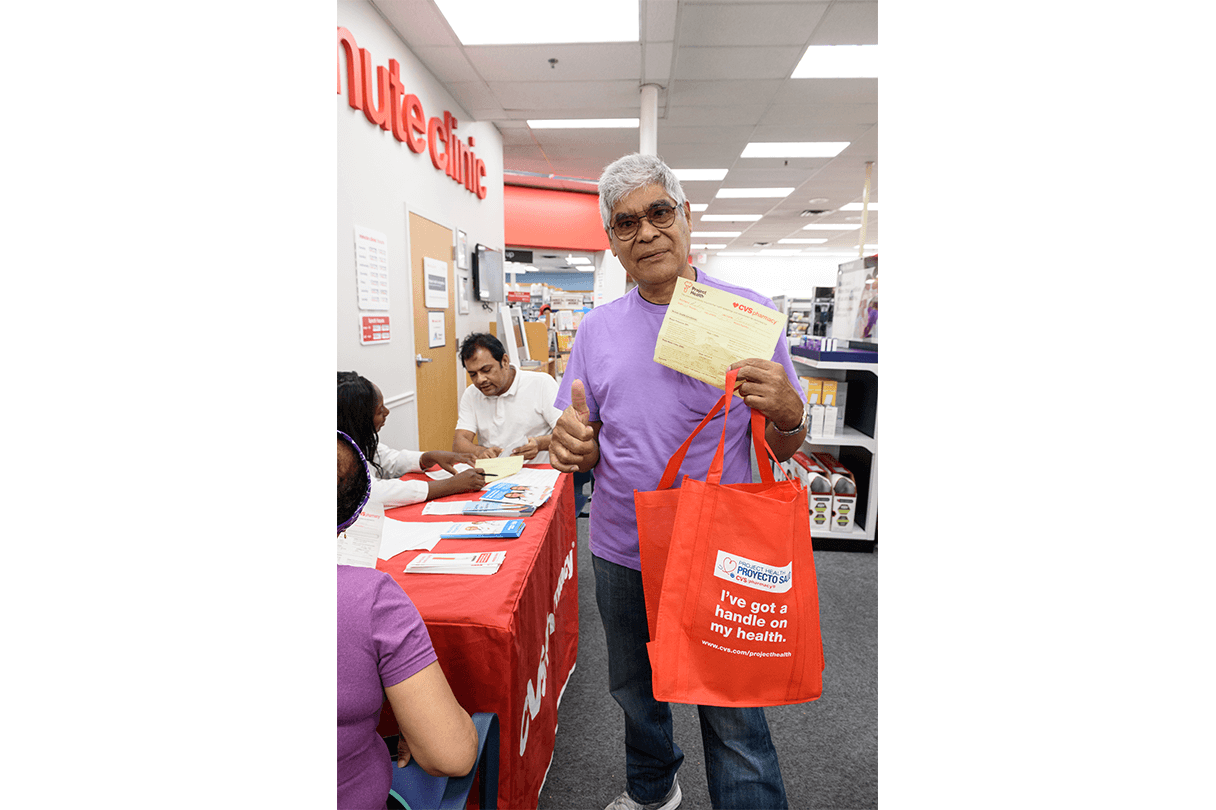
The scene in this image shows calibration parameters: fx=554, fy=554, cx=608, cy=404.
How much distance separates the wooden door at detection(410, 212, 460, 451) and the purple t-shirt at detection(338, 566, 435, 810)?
10.6 ft

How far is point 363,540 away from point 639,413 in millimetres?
696

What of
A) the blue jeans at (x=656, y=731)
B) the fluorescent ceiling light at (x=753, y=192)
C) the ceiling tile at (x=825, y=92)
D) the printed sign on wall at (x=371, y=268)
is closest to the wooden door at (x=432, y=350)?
the printed sign on wall at (x=371, y=268)

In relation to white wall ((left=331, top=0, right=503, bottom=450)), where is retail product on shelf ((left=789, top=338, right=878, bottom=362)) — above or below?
below

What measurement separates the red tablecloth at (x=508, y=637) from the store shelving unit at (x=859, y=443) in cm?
233

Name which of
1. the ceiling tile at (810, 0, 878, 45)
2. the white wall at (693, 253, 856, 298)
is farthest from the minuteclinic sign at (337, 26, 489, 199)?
the white wall at (693, 253, 856, 298)

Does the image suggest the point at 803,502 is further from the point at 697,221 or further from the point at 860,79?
the point at 697,221

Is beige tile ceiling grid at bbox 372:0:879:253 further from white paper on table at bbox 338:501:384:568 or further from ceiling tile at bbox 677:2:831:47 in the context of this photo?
white paper on table at bbox 338:501:384:568

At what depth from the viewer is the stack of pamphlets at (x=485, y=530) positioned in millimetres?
1705

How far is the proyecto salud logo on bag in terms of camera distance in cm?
90

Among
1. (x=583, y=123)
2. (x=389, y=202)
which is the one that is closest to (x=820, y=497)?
(x=389, y=202)

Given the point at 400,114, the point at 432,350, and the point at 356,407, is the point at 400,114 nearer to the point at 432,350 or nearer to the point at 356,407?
the point at 432,350
